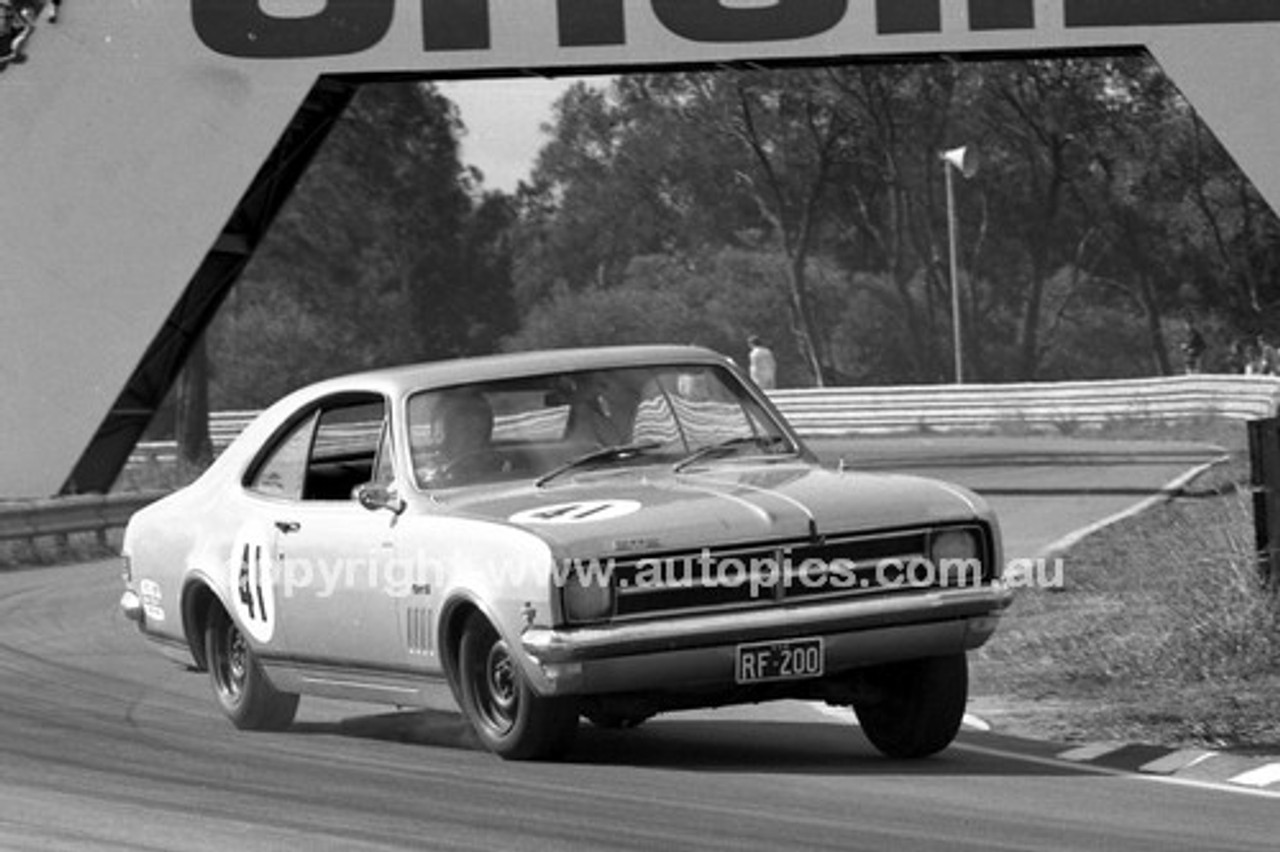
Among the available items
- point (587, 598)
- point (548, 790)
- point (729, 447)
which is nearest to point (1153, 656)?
point (729, 447)

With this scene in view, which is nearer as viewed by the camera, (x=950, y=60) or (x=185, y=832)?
(x=185, y=832)

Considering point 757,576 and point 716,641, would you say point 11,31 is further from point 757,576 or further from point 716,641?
point 716,641

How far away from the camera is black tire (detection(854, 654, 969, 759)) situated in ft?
30.5

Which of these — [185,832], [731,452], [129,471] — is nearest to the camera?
[185,832]

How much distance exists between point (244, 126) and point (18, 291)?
2693 mm

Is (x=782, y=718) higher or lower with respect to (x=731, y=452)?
lower

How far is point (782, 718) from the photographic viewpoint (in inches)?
428

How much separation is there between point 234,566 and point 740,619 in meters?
2.67

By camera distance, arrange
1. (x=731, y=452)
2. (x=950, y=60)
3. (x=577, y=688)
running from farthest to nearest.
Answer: (x=950, y=60) → (x=731, y=452) → (x=577, y=688)

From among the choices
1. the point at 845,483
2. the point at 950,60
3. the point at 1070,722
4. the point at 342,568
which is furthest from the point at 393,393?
the point at 950,60

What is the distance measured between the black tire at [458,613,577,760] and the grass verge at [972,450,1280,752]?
2.02 metres

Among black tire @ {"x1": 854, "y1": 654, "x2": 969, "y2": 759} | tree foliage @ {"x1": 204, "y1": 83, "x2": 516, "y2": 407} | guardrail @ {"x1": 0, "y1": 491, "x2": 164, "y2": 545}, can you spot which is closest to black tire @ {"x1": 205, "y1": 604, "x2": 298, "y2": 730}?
black tire @ {"x1": 854, "y1": 654, "x2": 969, "y2": 759}

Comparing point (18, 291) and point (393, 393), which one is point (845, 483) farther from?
point (18, 291)

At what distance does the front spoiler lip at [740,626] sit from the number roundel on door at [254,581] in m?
1.95
